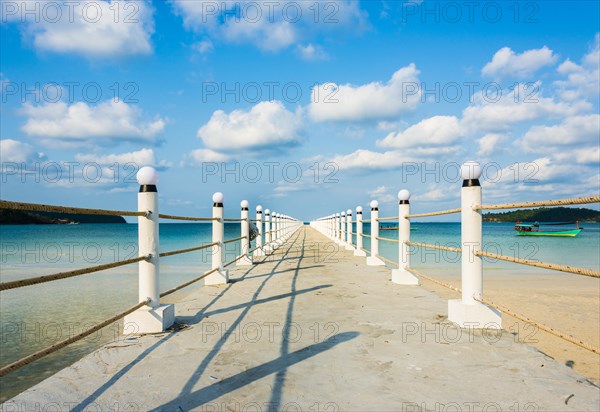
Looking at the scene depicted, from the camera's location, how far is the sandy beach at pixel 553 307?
511 cm

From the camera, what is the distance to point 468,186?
321cm

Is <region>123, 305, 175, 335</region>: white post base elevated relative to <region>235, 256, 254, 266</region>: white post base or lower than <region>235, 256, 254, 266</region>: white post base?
elevated

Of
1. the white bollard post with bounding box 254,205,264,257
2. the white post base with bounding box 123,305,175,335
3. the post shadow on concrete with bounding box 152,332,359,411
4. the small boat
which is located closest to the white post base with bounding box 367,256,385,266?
the white bollard post with bounding box 254,205,264,257

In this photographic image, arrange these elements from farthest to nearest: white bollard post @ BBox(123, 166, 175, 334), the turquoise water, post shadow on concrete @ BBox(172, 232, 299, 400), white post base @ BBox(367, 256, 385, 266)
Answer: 1. the turquoise water
2. white post base @ BBox(367, 256, 385, 266)
3. white bollard post @ BBox(123, 166, 175, 334)
4. post shadow on concrete @ BBox(172, 232, 299, 400)

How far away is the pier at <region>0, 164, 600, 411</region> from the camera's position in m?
1.85

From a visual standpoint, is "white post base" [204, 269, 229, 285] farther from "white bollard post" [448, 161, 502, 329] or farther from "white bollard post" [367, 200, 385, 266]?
"white bollard post" [448, 161, 502, 329]

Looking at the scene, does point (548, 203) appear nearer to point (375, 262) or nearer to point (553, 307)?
point (375, 262)

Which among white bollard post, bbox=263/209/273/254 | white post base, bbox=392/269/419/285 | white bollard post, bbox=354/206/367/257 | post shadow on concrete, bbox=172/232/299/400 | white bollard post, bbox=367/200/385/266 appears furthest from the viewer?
white bollard post, bbox=263/209/273/254

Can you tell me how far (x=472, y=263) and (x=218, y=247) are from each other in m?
3.35

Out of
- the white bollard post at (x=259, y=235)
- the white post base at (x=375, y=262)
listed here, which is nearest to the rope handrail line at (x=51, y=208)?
the white post base at (x=375, y=262)

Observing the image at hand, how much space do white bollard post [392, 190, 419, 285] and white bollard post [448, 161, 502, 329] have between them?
189cm

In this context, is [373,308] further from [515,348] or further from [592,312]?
[592,312]

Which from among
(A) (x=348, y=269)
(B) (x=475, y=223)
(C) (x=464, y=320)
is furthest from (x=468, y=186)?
(A) (x=348, y=269)

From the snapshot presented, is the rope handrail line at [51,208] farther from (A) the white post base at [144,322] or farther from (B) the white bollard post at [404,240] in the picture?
(B) the white bollard post at [404,240]
